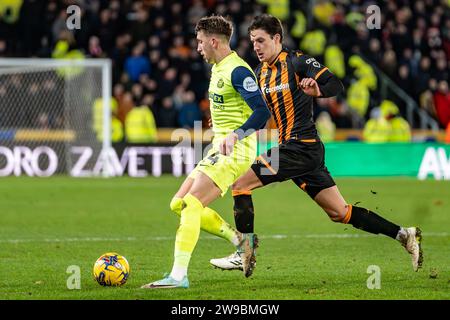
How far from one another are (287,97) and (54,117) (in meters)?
14.7

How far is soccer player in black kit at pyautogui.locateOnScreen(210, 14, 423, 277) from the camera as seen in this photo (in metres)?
8.84

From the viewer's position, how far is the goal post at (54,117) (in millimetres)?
22234

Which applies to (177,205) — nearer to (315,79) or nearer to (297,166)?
(297,166)

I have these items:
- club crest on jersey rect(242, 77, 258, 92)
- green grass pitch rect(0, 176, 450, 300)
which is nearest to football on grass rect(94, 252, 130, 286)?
green grass pitch rect(0, 176, 450, 300)

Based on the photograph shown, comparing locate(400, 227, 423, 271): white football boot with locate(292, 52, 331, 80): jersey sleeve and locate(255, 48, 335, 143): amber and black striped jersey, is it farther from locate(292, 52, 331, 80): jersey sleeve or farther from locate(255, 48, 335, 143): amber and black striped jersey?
locate(292, 52, 331, 80): jersey sleeve

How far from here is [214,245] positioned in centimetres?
1151

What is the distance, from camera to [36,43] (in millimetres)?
25141

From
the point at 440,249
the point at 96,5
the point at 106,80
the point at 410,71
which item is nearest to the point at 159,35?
the point at 96,5

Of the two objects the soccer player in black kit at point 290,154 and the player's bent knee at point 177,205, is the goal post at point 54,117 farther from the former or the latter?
the player's bent knee at point 177,205

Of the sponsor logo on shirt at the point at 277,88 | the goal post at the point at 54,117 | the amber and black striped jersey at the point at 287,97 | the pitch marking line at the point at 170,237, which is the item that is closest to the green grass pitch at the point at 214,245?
the pitch marking line at the point at 170,237

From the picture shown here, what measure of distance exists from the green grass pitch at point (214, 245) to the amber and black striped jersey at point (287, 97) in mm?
1287

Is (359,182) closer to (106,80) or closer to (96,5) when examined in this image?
(106,80)

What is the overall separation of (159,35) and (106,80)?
149 inches

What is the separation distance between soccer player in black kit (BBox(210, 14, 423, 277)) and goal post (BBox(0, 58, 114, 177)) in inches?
523
